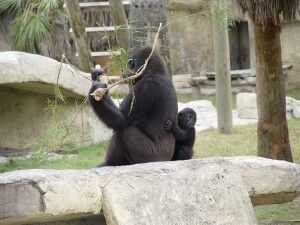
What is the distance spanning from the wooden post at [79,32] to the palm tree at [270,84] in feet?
13.5

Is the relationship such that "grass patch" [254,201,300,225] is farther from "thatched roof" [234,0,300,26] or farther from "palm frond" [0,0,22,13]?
"palm frond" [0,0,22,13]

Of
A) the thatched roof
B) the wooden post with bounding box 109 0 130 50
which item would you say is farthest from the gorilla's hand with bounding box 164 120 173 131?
the wooden post with bounding box 109 0 130 50

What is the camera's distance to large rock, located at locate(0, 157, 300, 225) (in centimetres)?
500

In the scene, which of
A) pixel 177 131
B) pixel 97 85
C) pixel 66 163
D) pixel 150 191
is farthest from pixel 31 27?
pixel 150 191

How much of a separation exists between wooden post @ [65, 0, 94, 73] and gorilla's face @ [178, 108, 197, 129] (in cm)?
497

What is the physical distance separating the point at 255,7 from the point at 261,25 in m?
0.31

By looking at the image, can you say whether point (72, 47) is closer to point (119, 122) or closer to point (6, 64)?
point (6, 64)

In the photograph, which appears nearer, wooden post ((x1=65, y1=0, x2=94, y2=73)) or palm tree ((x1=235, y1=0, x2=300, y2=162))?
palm tree ((x1=235, y1=0, x2=300, y2=162))

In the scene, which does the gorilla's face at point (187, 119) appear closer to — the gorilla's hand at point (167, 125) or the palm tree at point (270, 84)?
the gorilla's hand at point (167, 125)

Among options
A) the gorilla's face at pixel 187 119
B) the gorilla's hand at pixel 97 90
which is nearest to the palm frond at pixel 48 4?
the gorilla's face at pixel 187 119

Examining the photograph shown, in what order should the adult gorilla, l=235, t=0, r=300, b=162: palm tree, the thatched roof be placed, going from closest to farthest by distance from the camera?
the adult gorilla, the thatched roof, l=235, t=0, r=300, b=162: palm tree

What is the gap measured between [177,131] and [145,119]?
371mm

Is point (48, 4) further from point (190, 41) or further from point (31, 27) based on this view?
point (190, 41)

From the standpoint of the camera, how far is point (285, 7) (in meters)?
8.49
